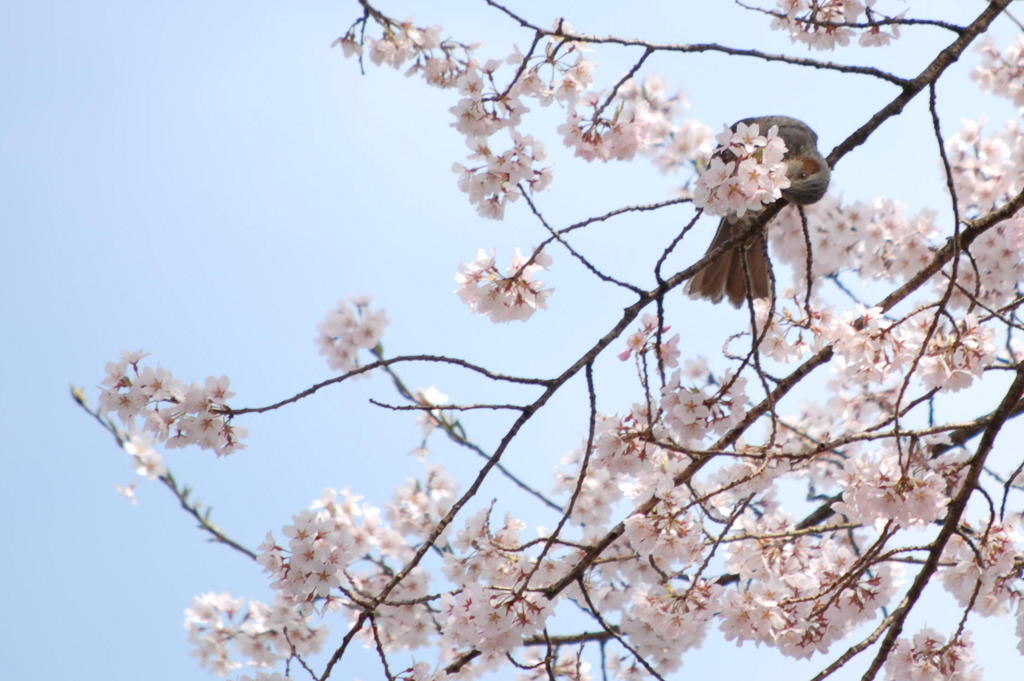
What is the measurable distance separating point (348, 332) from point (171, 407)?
2.68 meters

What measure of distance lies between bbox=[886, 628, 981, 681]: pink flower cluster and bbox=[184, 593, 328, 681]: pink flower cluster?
11.1ft

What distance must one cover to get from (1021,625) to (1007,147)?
13.5ft

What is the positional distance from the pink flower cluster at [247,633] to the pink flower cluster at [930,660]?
11.1 ft

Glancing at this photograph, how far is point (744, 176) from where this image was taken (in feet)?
7.09

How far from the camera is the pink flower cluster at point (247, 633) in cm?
516

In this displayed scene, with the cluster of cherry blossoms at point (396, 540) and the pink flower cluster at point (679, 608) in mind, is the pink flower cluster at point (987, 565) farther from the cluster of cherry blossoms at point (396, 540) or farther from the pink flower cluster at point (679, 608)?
the cluster of cherry blossoms at point (396, 540)

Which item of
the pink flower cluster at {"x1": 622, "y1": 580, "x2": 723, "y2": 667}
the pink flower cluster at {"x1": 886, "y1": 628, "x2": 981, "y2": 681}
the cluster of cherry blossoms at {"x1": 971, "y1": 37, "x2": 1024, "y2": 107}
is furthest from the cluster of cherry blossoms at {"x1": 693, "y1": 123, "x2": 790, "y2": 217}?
the cluster of cherry blossoms at {"x1": 971, "y1": 37, "x2": 1024, "y2": 107}

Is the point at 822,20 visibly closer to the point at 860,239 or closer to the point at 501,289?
the point at 501,289

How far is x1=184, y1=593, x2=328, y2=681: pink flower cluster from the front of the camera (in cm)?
516

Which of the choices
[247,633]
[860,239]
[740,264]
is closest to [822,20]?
[740,264]

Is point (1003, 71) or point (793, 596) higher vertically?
point (1003, 71)

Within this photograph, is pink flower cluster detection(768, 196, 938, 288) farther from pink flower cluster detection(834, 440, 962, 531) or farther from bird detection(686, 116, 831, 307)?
pink flower cluster detection(834, 440, 962, 531)

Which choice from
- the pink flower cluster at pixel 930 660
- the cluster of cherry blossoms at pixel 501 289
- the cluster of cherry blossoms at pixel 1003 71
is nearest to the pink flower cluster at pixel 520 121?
the cluster of cherry blossoms at pixel 501 289

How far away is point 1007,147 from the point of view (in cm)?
573
